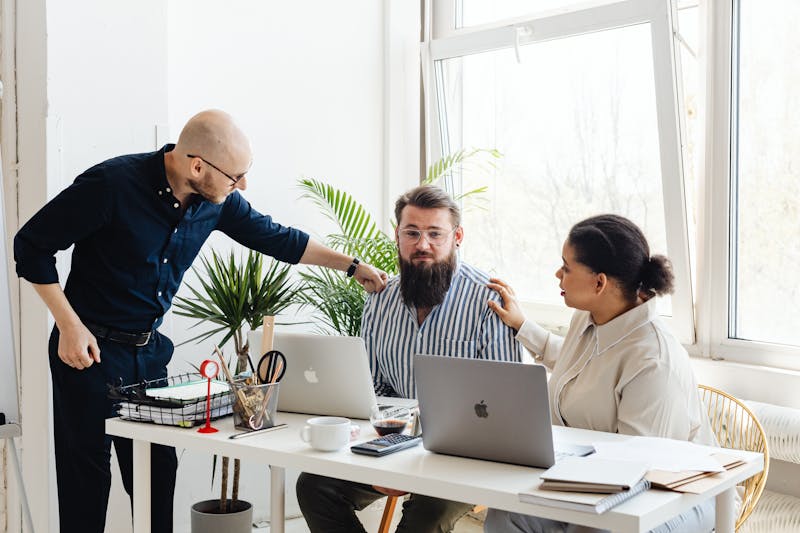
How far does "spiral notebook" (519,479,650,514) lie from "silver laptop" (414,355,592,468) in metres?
0.17

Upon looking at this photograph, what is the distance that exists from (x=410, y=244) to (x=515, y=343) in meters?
0.48

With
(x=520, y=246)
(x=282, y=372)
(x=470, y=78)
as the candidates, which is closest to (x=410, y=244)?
(x=282, y=372)

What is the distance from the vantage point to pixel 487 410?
1.96 meters

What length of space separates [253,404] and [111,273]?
71cm

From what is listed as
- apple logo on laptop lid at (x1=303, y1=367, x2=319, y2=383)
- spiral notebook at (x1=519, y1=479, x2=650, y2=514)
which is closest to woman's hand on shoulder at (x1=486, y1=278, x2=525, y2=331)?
apple logo on laptop lid at (x1=303, y1=367, x2=319, y2=383)

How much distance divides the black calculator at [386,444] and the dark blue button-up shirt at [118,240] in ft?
3.31

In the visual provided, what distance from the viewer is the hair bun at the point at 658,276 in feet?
8.00

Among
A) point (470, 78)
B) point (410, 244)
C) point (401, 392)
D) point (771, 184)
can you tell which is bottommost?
point (401, 392)

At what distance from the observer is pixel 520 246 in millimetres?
4215

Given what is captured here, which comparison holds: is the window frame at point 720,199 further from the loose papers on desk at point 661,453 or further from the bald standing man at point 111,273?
the bald standing man at point 111,273

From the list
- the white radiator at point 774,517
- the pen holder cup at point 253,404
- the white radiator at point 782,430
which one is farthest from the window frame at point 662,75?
the pen holder cup at point 253,404

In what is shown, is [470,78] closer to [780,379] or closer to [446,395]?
[780,379]

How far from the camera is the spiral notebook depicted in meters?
1.63

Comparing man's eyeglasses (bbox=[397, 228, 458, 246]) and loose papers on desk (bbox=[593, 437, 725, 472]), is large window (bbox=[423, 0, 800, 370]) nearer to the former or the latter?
man's eyeglasses (bbox=[397, 228, 458, 246])
